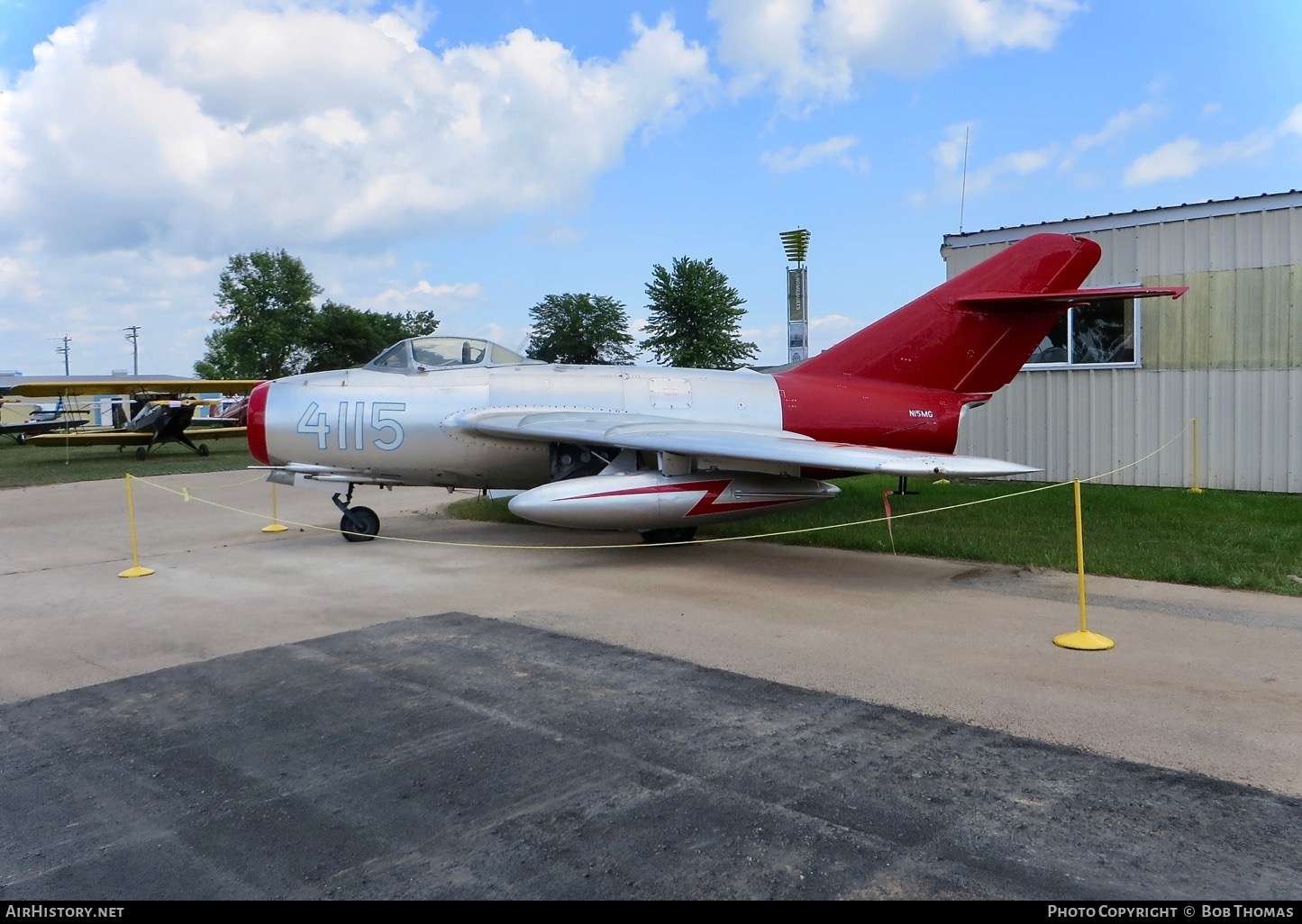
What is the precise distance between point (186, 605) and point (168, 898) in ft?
17.3

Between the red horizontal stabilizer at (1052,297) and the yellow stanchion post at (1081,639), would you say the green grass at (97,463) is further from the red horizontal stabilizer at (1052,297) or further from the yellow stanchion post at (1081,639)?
the yellow stanchion post at (1081,639)

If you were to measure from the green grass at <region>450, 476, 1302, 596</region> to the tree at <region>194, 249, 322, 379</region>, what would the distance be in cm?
5303

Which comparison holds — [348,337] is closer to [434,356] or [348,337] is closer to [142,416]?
[142,416]

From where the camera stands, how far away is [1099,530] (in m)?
10.2

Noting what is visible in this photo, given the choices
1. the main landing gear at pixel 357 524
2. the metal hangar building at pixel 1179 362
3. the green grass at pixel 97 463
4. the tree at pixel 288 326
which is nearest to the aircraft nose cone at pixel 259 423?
the main landing gear at pixel 357 524

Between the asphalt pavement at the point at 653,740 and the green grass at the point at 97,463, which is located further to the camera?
the green grass at the point at 97,463

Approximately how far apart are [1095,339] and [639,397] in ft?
26.9

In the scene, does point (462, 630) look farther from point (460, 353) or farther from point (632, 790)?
point (460, 353)

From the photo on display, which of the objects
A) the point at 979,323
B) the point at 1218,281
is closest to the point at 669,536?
the point at 979,323

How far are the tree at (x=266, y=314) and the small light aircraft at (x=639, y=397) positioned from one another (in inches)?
2107

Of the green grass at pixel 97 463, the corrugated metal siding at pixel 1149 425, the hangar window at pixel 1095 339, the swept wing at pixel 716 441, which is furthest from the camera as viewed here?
the green grass at pixel 97 463

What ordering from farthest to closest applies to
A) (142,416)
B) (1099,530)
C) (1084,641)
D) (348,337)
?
1. (348,337)
2. (142,416)
3. (1099,530)
4. (1084,641)

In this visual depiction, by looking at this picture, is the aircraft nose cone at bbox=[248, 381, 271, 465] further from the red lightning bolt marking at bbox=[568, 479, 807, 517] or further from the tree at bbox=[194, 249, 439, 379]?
the tree at bbox=[194, 249, 439, 379]

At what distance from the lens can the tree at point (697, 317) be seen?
85.0ft
